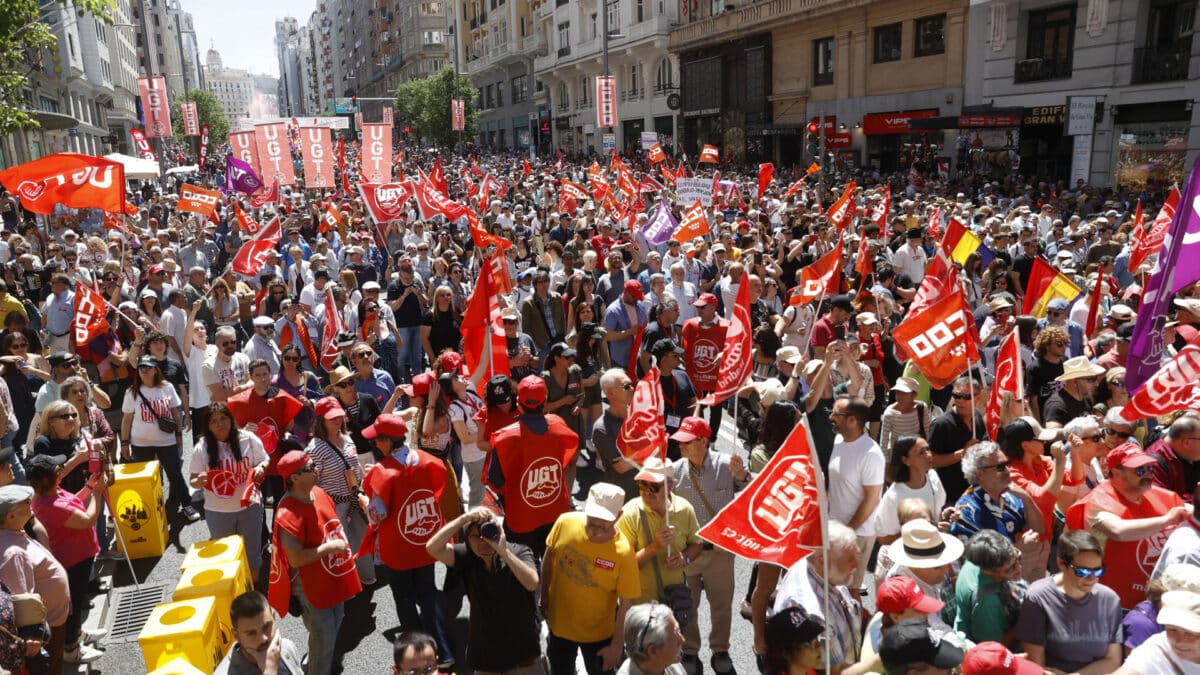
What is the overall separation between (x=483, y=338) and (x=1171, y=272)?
15.7 feet

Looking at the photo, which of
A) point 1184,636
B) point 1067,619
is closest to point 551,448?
point 1067,619

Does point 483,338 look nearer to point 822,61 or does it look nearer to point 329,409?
point 329,409

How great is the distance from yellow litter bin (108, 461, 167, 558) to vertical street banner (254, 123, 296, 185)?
558 inches

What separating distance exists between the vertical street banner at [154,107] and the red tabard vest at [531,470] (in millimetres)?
29160

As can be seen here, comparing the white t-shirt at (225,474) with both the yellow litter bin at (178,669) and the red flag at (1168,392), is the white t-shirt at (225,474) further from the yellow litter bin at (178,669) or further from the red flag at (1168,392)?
the red flag at (1168,392)

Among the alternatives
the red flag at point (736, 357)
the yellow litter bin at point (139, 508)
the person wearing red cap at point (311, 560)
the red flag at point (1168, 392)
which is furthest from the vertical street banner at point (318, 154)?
the red flag at point (1168, 392)

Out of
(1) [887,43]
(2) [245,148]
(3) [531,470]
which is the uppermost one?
(1) [887,43]

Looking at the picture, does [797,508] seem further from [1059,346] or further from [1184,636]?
[1059,346]

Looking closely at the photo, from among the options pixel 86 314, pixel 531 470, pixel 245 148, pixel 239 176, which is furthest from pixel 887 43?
pixel 531 470

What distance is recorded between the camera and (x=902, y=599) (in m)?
3.55

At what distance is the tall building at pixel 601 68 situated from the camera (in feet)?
156

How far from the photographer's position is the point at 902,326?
670 cm

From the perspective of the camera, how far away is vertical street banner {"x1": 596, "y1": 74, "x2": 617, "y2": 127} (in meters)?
31.1

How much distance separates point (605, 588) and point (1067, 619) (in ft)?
6.83
